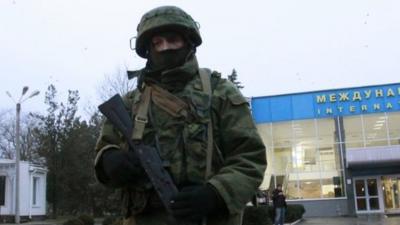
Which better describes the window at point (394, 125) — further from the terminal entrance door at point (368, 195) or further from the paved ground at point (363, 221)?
the paved ground at point (363, 221)

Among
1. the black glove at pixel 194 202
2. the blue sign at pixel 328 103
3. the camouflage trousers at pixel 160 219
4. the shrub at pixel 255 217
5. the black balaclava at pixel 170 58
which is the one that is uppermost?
the blue sign at pixel 328 103

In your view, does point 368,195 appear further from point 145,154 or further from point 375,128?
point 145,154

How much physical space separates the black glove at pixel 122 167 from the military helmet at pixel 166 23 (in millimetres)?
599

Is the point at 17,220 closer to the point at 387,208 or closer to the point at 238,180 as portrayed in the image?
the point at 387,208

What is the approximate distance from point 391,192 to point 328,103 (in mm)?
7230

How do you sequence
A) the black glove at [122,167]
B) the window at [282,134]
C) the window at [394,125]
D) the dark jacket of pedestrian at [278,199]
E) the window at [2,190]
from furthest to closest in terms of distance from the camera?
the window at [282,134] → the window at [394,125] → the window at [2,190] → the dark jacket of pedestrian at [278,199] → the black glove at [122,167]

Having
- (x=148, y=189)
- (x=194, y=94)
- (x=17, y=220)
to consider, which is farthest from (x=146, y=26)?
(x=17, y=220)

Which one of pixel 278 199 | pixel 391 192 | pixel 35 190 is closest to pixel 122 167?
pixel 278 199

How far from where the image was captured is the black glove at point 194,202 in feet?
8.10

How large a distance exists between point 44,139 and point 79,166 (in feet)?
11.2

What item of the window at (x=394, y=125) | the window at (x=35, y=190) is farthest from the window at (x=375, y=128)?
the window at (x=35, y=190)

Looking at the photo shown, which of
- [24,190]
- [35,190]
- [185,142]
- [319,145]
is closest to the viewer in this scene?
[185,142]

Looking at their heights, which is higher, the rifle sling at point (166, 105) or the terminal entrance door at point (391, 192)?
the rifle sling at point (166, 105)

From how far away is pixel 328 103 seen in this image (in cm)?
4147
